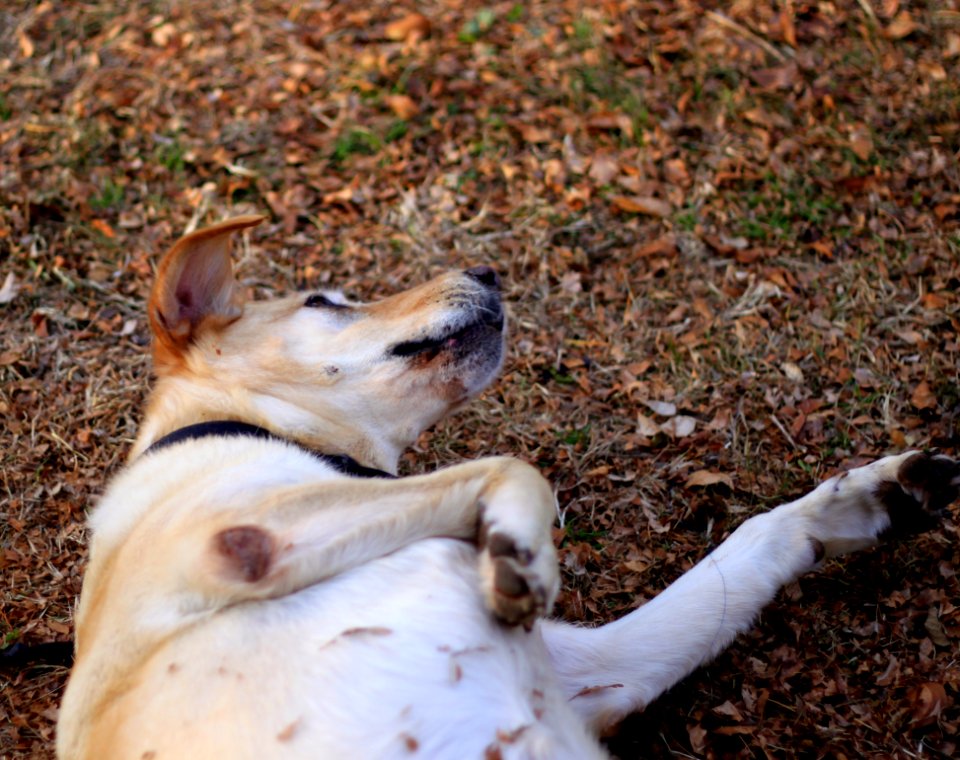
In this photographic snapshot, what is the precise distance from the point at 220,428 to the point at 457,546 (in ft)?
3.58

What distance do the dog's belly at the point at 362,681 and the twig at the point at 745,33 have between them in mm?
4989

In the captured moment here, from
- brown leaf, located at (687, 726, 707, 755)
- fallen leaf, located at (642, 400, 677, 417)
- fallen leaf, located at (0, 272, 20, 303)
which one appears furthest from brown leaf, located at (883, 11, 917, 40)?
fallen leaf, located at (0, 272, 20, 303)

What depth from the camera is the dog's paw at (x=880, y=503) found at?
3.64m

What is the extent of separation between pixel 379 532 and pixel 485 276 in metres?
1.46

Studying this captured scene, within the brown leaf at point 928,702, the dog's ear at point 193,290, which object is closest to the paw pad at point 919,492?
the brown leaf at point 928,702

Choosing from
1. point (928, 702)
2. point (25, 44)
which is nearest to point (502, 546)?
point (928, 702)

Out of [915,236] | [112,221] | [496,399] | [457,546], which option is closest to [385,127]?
[112,221]

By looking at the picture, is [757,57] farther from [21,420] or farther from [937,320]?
[21,420]

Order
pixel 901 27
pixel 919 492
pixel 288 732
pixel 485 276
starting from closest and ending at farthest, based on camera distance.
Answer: pixel 288 732 < pixel 919 492 < pixel 485 276 < pixel 901 27

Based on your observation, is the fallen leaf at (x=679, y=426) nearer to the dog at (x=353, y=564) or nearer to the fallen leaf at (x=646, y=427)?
the fallen leaf at (x=646, y=427)

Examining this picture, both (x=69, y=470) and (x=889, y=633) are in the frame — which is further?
(x=69, y=470)

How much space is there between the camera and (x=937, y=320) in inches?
193

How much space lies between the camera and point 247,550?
8.93 ft

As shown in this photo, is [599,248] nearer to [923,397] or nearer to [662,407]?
[662,407]
